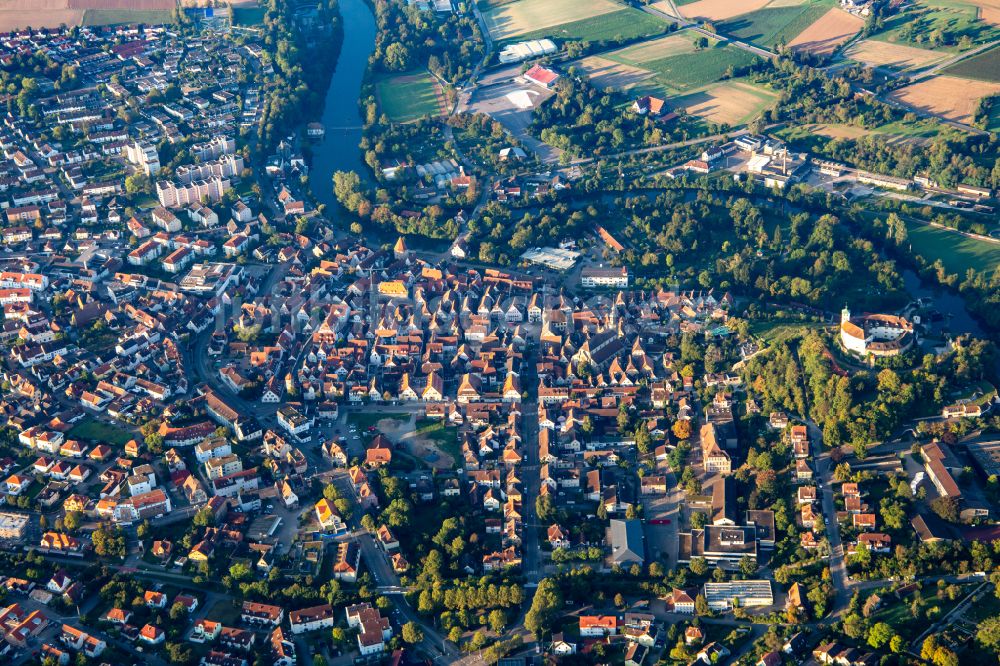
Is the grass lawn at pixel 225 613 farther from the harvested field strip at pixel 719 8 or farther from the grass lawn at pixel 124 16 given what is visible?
the harvested field strip at pixel 719 8

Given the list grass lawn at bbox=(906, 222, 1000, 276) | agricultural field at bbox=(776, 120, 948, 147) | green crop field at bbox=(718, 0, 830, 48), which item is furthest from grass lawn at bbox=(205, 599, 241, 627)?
green crop field at bbox=(718, 0, 830, 48)

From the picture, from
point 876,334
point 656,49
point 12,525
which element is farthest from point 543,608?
point 656,49

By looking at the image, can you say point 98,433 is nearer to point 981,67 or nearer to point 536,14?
point 536,14

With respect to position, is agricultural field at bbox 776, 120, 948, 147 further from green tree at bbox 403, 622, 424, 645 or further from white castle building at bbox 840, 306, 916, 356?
green tree at bbox 403, 622, 424, 645

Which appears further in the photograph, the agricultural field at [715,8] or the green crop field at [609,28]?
the agricultural field at [715,8]

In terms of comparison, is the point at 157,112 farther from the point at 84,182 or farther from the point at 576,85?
the point at 576,85

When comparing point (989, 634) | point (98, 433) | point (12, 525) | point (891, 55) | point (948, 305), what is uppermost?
point (891, 55)

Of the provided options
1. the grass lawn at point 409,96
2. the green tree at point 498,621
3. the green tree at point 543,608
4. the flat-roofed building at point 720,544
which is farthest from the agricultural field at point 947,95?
the green tree at point 498,621
